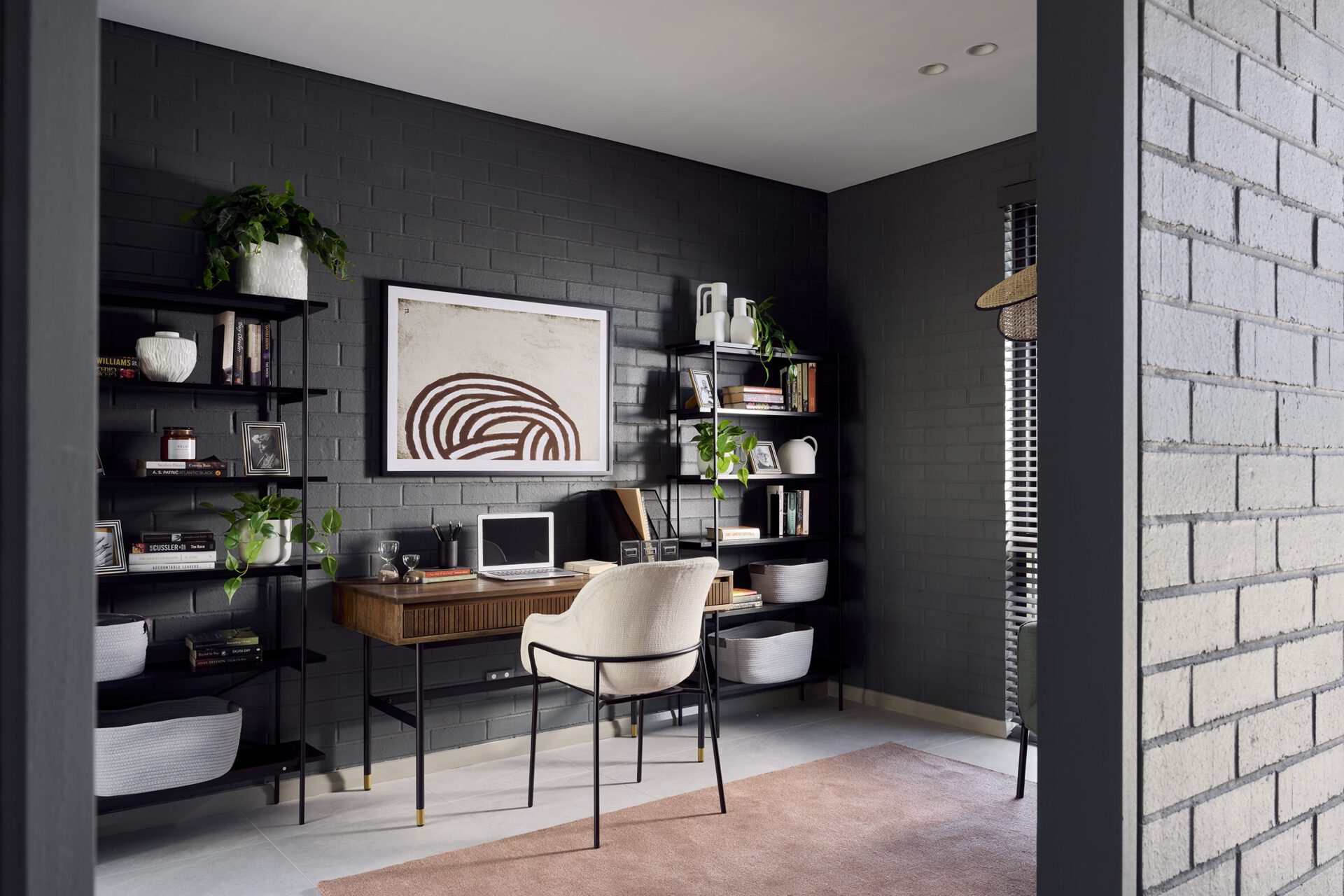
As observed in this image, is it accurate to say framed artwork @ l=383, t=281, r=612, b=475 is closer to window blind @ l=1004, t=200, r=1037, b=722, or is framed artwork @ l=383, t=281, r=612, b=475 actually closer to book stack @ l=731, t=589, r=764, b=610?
book stack @ l=731, t=589, r=764, b=610

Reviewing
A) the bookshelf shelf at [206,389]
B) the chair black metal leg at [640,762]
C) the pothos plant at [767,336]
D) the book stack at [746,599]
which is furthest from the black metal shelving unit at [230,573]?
the pothos plant at [767,336]

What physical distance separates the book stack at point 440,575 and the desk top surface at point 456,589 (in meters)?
0.03

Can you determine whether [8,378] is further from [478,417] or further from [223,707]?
[478,417]

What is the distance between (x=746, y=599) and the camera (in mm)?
4480

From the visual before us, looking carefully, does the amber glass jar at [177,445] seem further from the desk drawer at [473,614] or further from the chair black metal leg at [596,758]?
the chair black metal leg at [596,758]

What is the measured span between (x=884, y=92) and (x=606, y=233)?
1.37 m

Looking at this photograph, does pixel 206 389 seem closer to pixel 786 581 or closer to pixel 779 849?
pixel 779 849

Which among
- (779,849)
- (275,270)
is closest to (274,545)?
(275,270)

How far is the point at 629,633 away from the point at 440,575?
93 centimetres

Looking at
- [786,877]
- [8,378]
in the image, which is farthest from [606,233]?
[8,378]

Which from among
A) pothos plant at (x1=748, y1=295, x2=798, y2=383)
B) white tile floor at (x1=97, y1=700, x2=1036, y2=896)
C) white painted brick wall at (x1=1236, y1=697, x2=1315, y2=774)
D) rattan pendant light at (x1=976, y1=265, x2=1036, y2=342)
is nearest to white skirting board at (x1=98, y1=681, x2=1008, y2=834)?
white tile floor at (x1=97, y1=700, x2=1036, y2=896)

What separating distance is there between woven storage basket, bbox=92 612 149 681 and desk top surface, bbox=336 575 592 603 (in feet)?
2.32

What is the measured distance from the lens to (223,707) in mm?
3297

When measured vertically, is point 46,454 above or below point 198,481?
above
